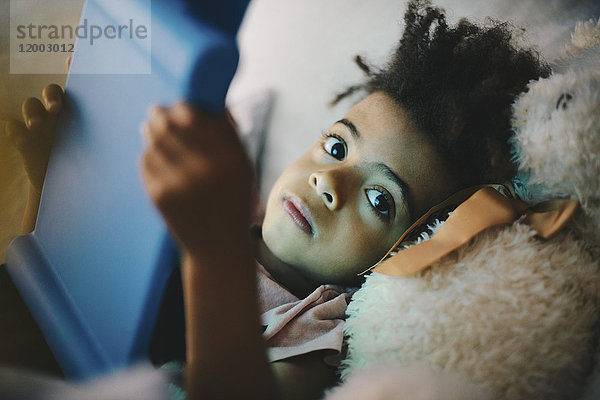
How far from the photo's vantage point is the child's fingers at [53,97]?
1.58ft

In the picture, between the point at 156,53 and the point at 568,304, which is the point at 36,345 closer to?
the point at 156,53

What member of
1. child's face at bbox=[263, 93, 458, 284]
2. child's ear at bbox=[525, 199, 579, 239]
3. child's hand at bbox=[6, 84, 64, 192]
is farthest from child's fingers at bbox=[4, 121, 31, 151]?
child's ear at bbox=[525, 199, 579, 239]

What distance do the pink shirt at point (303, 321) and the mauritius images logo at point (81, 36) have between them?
0.26 meters

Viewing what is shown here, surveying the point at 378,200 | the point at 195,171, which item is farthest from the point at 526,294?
the point at 195,171

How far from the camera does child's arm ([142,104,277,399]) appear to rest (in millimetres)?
292

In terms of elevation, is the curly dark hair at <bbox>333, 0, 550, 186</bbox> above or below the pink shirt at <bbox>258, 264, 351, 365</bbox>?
above

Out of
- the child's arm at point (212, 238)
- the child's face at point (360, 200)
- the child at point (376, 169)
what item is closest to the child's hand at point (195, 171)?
the child's arm at point (212, 238)

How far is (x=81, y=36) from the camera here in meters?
0.45

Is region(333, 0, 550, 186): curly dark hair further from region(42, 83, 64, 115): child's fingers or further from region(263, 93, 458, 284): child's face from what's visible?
region(42, 83, 64, 115): child's fingers

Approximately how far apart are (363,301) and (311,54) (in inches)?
18.3

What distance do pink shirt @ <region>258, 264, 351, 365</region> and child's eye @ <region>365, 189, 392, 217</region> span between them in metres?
0.11

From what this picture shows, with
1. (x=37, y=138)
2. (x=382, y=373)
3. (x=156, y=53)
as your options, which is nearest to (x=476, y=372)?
(x=382, y=373)

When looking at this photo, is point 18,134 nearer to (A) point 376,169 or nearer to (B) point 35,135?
(B) point 35,135

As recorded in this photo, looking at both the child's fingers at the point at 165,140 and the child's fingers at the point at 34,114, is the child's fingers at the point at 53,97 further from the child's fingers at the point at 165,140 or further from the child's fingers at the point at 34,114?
the child's fingers at the point at 165,140
